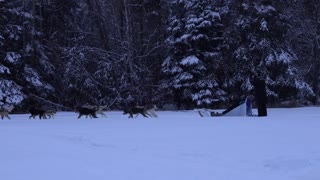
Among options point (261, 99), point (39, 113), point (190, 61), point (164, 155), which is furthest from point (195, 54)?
point (164, 155)

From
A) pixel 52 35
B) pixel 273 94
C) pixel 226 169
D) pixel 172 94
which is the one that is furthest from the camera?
pixel 52 35

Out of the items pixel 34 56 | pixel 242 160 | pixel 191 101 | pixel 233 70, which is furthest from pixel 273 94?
pixel 242 160

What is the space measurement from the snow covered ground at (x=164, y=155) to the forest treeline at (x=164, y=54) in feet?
56.9

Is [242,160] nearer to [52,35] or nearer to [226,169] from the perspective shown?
[226,169]

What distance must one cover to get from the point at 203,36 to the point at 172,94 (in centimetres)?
439

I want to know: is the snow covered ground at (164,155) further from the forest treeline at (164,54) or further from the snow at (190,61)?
the forest treeline at (164,54)

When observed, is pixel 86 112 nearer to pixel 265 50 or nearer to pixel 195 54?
pixel 195 54

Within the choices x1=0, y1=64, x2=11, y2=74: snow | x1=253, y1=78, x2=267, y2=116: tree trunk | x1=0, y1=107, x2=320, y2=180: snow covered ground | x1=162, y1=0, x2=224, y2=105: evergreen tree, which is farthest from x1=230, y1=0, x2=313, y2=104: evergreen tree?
x1=0, y1=107, x2=320, y2=180: snow covered ground

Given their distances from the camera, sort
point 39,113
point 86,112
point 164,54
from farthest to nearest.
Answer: point 164,54, point 39,113, point 86,112

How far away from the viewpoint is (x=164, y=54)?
31828 millimetres

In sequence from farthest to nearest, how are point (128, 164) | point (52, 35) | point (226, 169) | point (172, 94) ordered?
1. point (52, 35)
2. point (172, 94)
3. point (128, 164)
4. point (226, 169)

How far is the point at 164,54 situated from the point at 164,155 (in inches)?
962

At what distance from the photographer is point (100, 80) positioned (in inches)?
1246

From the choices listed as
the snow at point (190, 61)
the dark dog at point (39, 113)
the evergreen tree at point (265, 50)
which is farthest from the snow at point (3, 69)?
the evergreen tree at point (265, 50)
